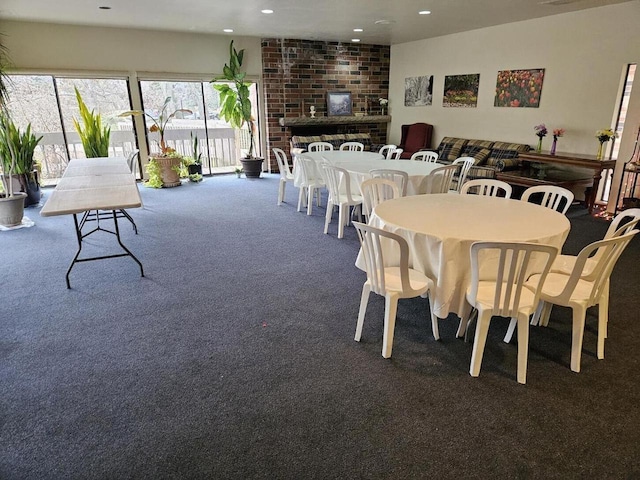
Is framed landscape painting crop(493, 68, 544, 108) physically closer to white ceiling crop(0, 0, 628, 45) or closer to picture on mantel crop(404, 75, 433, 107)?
white ceiling crop(0, 0, 628, 45)

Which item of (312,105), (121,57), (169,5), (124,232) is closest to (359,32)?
(312,105)

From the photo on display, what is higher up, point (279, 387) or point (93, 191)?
point (93, 191)

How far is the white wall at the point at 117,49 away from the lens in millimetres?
6324

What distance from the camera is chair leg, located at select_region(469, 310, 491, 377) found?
84.2 inches

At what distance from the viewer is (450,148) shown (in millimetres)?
7383

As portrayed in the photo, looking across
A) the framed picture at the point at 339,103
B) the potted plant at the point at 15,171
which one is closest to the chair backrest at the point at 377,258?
the potted plant at the point at 15,171

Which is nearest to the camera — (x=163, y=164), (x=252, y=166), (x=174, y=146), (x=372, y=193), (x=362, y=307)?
(x=362, y=307)

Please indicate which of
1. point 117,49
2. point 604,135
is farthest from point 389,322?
point 117,49

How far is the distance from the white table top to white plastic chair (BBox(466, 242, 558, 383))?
2.40 metres

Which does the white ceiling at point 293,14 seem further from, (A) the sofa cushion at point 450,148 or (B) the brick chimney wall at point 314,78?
(A) the sofa cushion at point 450,148

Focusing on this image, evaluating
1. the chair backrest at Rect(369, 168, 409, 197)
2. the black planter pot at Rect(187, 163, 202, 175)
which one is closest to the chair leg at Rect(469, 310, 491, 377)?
the chair backrest at Rect(369, 168, 409, 197)

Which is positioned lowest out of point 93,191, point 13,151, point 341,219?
point 341,219

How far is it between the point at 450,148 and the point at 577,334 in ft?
18.7

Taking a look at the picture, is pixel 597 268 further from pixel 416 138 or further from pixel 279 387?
pixel 416 138
